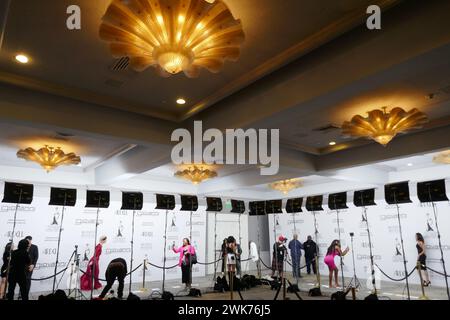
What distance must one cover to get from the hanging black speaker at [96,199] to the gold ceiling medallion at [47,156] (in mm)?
2033

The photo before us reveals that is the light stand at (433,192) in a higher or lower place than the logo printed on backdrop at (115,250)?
higher

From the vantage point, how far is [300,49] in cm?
370

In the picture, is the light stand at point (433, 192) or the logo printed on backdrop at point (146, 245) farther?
the logo printed on backdrop at point (146, 245)

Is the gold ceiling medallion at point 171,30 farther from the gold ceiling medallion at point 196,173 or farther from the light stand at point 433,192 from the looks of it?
the light stand at point 433,192

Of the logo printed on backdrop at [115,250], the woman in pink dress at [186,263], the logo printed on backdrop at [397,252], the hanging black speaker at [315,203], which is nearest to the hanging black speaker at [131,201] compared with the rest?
the woman in pink dress at [186,263]

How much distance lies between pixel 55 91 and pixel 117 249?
816 centimetres

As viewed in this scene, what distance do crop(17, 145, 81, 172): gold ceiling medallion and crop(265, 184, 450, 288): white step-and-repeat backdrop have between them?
9.15 m

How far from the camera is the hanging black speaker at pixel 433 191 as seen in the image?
780 cm

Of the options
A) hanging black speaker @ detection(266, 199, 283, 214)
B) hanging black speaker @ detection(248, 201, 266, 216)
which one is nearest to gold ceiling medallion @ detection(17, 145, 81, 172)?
hanging black speaker @ detection(248, 201, 266, 216)

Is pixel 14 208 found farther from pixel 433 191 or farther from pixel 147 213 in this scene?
pixel 433 191

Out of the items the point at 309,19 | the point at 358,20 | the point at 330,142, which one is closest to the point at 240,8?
the point at 309,19

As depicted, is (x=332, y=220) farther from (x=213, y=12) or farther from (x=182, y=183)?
(x=213, y=12)

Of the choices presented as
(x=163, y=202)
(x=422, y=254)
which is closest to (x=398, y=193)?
(x=422, y=254)
